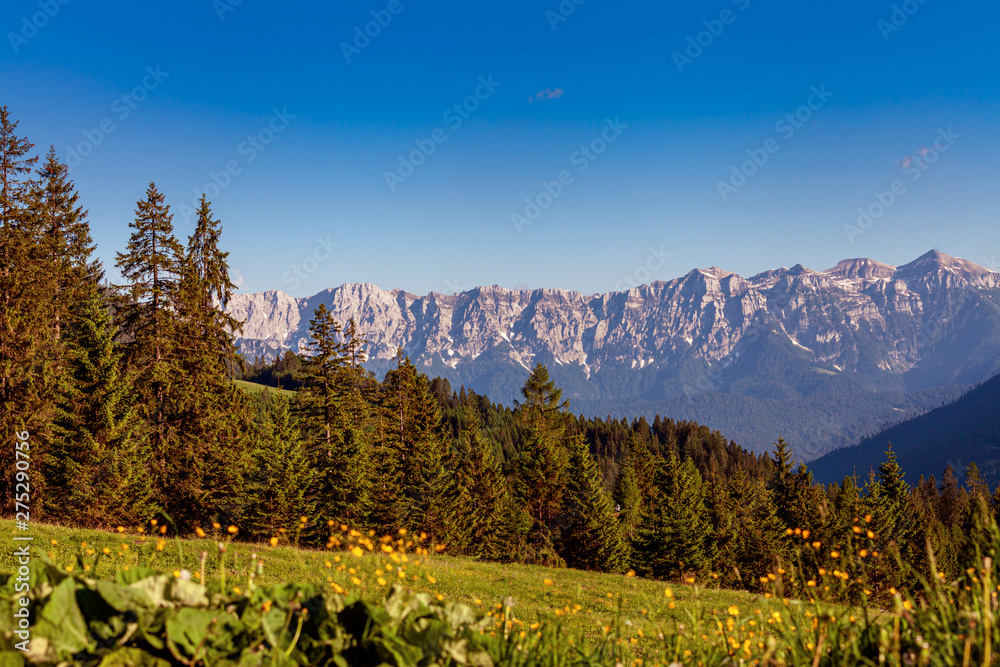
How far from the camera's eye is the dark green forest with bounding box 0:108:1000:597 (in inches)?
920

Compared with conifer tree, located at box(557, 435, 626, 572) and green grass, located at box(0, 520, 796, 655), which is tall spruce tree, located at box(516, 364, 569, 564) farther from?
green grass, located at box(0, 520, 796, 655)

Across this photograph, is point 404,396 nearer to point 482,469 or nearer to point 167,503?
point 482,469

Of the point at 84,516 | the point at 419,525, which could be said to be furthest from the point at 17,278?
the point at 419,525

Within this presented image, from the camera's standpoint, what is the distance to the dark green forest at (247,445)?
23.4m

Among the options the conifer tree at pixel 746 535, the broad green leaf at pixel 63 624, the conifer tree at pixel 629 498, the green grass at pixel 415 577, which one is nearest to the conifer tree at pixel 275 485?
the green grass at pixel 415 577

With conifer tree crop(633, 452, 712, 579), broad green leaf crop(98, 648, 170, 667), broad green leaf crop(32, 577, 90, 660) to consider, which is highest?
broad green leaf crop(32, 577, 90, 660)

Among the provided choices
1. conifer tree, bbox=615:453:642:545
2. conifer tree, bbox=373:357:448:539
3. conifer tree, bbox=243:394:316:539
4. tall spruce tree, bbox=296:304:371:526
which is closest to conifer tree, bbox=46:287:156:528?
conifer tree, bbox=243:394:316:539

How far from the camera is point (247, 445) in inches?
1192

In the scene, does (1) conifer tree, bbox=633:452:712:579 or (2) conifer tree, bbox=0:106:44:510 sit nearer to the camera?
(2) conifer tree, bbox=0:106:44:510

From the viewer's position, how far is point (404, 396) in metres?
40.0

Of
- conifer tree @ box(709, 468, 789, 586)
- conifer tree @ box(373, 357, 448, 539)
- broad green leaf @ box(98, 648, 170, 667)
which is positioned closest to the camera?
broad green leaf @ box(98, 648, 170, 667)

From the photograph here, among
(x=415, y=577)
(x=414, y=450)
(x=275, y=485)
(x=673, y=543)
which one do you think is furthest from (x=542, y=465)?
(x=415, y=577)

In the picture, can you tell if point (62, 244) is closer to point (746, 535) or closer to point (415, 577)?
point (415, 577)

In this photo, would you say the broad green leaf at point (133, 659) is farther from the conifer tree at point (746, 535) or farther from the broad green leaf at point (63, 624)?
the conifer tree at point (746, 535)
